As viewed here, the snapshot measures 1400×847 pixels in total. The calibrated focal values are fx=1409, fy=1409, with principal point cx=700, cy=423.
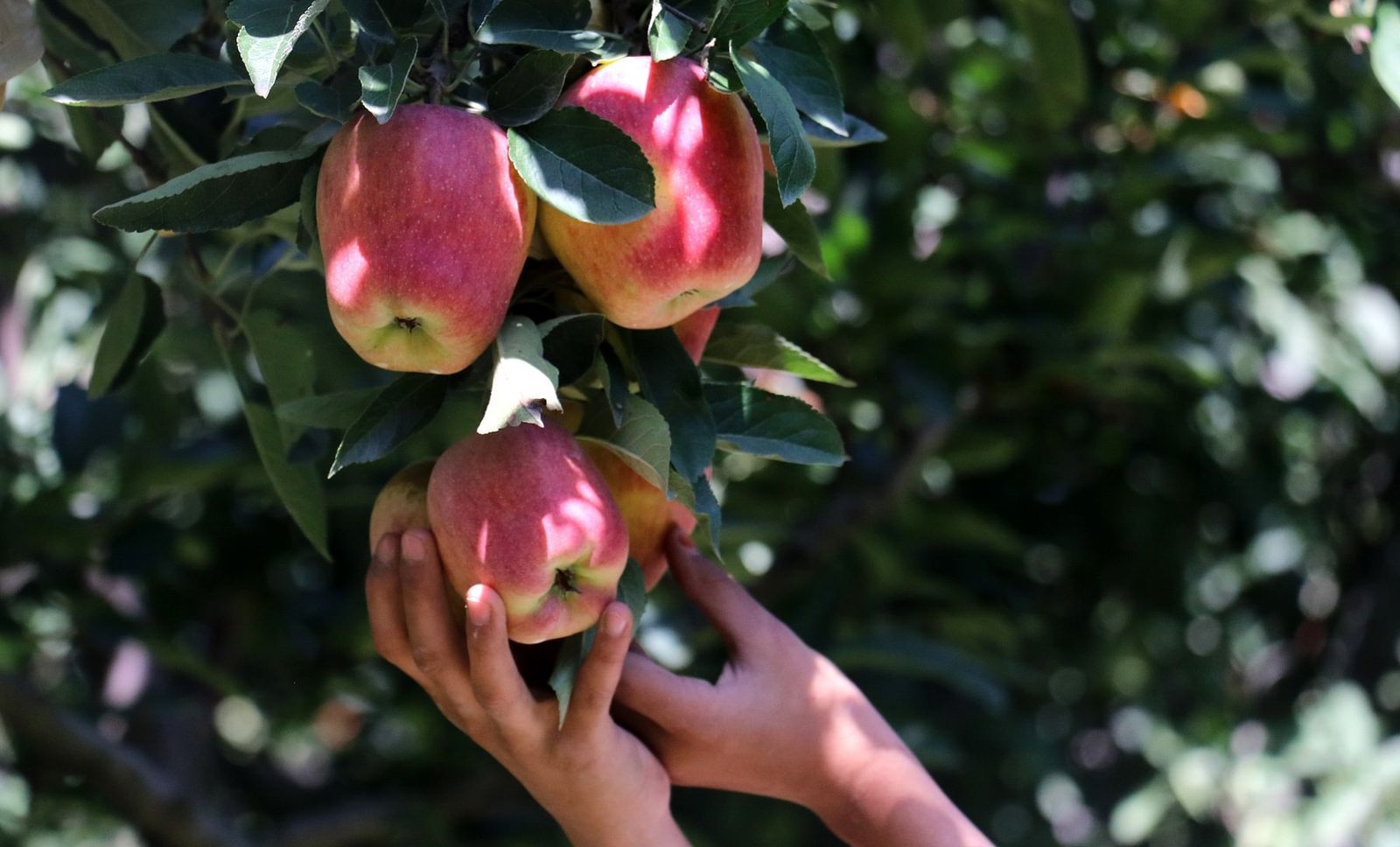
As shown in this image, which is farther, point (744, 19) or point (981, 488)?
point (981, 488)

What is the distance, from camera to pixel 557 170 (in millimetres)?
630

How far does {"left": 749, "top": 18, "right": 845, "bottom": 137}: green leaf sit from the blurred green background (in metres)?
0.58

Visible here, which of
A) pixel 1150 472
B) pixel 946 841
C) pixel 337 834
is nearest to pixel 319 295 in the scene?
pixel 946 841

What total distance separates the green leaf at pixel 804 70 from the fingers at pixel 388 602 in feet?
0.99

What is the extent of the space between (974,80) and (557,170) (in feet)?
4.11

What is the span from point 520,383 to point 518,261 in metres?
0.07

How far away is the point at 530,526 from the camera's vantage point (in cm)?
67

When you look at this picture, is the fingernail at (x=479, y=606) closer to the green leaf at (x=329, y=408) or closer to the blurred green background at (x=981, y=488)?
the green leaf at (x=329, y=408)

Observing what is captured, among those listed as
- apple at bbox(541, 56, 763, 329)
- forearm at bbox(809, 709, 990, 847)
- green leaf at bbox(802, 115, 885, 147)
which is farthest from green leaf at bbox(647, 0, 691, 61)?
forearm at bbox(809, 709, 990, 847)

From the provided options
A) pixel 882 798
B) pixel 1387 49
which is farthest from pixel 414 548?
pixel 1387 49

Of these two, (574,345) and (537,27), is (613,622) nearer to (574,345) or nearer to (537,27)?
(574,345)

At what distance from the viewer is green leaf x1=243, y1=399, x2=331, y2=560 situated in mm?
820

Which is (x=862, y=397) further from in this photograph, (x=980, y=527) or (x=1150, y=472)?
(x=1150, y=472)

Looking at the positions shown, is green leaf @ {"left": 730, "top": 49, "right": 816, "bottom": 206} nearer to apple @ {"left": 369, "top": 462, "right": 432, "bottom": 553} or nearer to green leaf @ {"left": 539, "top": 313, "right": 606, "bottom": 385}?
green leaf @ {"left": 539, "top": 313, "right": 606, "bottom": 385}
